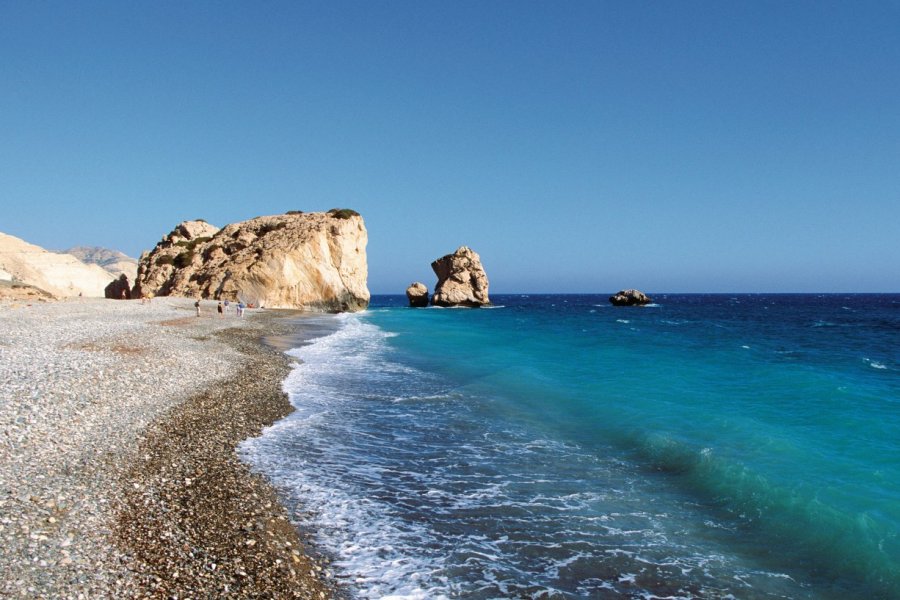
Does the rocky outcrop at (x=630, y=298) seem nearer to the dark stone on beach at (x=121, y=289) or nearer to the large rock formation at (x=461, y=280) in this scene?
the large rock formation at (x=461, y=280)

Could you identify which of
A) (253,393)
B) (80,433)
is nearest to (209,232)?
(253,393)

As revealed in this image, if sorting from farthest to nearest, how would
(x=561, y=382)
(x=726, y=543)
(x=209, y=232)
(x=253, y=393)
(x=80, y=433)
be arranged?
(x=209, y=232)
(x=561, y=382)
(x=253, y=393)
(x=80, y=433)
(x=726, y=543)

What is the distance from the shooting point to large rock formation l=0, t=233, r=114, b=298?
7112 cm

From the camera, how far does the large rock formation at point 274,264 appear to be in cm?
6194

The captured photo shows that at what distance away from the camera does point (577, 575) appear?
7.50 m

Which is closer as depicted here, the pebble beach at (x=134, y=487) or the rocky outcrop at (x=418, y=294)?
the pebble beach at (x=134, y=487)

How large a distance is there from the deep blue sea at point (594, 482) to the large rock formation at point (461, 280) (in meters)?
75.3

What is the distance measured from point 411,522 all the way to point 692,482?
6.44 meters

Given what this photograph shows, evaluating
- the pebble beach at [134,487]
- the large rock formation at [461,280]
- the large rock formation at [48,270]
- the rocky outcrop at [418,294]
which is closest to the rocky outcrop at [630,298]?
the large rock formation at [461,280]

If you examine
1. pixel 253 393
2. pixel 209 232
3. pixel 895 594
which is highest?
pixel 209 232

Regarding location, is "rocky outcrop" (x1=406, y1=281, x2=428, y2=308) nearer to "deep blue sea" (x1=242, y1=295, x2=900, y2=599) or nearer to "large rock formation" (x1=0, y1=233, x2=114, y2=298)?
"large rock formation" (x1=0, y1=233, x2=114, y2=298)

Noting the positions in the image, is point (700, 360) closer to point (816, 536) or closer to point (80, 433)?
point (816, 536)

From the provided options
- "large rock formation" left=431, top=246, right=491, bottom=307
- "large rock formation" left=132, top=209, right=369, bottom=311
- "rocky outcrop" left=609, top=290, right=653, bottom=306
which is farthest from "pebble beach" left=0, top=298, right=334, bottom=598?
"rocky outcrop" left=609, top=290, right=653, bottom=306

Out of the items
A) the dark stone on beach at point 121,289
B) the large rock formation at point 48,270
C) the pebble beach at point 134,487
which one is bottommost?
the pebble beach at point 134,487
